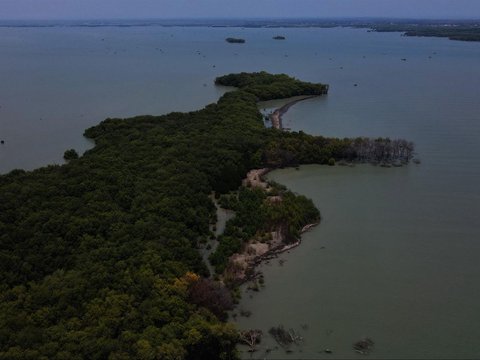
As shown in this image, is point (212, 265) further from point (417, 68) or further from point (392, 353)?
point (417, 68)

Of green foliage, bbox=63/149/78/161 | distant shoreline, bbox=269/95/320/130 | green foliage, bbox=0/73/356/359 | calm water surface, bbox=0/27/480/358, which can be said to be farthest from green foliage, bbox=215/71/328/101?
green foliage, bbox=63/149/78/161

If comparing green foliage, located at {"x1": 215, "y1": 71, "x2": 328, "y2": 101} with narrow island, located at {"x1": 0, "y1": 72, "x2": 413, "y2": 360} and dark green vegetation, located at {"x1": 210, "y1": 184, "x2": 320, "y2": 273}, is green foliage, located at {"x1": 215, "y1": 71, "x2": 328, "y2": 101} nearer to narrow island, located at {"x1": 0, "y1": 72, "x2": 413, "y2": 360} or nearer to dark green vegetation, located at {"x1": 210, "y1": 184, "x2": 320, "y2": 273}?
narrow island, located at {"x1": 0, "y1": 72, "x2": 413, "y2": 360}

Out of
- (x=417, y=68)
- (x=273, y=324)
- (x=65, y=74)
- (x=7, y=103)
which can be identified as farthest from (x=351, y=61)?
(x=273, y=324)

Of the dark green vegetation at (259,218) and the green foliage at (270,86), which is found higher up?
the green foliage at (270,86)

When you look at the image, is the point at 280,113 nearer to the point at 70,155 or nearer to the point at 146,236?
the point at 70,155

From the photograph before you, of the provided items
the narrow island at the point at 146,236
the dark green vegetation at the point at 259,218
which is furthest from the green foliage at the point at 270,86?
A: the dark green vegetation at the point at 259,218

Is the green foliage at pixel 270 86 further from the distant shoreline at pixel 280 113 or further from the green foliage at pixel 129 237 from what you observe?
the green foliage at pixel 129 237

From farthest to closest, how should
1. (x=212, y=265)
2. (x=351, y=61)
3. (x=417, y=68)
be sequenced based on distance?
(x=351, y=61)
(x=417, y=68)
(x=212, y=265)
